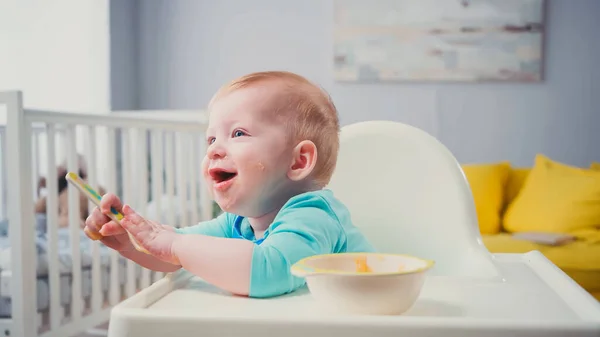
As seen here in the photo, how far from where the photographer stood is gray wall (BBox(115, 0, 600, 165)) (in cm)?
350

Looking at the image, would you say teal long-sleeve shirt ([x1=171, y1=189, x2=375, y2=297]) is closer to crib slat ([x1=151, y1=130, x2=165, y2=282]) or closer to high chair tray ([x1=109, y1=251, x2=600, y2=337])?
high chair tray ([x1=109, y1=251, x2=600, y2=337])

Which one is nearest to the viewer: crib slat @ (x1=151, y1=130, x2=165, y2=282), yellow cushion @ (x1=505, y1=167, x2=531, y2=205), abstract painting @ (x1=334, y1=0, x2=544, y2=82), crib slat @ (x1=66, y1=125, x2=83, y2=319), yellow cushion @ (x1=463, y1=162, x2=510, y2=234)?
crib slat @ (x1=66, y1=125, x2=83, y2=319)

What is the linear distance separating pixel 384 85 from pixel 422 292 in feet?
10.3

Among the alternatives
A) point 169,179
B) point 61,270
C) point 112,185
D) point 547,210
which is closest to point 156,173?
point 169,179

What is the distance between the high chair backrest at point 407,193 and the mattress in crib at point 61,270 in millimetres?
1225

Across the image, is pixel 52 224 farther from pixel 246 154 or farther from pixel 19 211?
pixel 246 154

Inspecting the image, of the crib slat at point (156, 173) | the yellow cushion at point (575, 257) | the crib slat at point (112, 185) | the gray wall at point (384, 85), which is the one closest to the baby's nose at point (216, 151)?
the crib slat at point (112, 185)

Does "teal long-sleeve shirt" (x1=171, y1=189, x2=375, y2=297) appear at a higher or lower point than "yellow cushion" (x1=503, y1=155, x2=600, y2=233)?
higher

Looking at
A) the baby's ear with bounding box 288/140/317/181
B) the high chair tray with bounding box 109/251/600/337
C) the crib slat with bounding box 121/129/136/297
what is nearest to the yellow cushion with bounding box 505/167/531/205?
the crib slat with bounding box 121/129/136/297

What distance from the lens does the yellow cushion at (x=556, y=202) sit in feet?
8.85

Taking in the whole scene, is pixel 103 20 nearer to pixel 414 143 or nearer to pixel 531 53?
pixel 531 53

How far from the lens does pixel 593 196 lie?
106 inches

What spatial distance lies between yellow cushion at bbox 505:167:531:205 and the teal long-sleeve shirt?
2.58 m

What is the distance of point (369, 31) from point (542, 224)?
4.87 feet
